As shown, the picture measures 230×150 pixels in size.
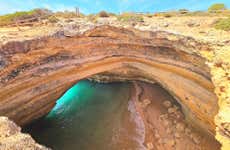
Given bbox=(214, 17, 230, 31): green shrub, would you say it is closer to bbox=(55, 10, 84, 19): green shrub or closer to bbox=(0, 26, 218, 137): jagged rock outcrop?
bbox=(0, 26, 218, 137): jagged rock outcrop

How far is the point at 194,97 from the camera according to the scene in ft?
42.9

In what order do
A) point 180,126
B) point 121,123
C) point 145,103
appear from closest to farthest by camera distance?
point 180,126 < point 121,123 < point 145,103

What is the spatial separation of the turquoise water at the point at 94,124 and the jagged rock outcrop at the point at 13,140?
8009 millimetres

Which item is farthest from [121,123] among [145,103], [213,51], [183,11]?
[183,11]

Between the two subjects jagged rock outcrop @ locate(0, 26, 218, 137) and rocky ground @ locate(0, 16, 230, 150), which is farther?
jagged rock outcrop @ locate(0, 26, 218, 137)

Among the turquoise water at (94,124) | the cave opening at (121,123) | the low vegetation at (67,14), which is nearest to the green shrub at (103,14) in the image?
the low vegetation at (67,14)

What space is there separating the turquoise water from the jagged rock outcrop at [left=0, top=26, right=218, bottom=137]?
1759mm

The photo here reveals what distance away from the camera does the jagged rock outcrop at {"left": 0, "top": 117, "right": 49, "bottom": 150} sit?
279 inches

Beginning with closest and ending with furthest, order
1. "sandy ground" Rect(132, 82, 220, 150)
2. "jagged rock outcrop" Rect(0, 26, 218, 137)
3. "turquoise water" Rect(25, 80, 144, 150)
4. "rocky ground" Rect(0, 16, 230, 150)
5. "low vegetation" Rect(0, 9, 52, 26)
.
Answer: "rocky ground" Rect(0, 16, 230, 150)
"jagged rock outcrop" Rect(0, 26, 218, 137)
"sandy ground" Rect(132, 82, 220, 150)
"turquoise water" Rect(25, 80, 144, 150)
"low vegetation" Rect(0, 9, 52, 26)

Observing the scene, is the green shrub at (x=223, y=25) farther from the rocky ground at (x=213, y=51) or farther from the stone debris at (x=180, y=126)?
the stone debris at (x=180, y=126)

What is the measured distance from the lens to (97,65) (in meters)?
16.5

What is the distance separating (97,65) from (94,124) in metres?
4.30

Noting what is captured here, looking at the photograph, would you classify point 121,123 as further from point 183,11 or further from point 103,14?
point 183,11

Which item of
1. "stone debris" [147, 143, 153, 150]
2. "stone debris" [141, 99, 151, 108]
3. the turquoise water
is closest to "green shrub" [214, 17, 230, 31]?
"stone debris" [141, 99, 151, 108]
